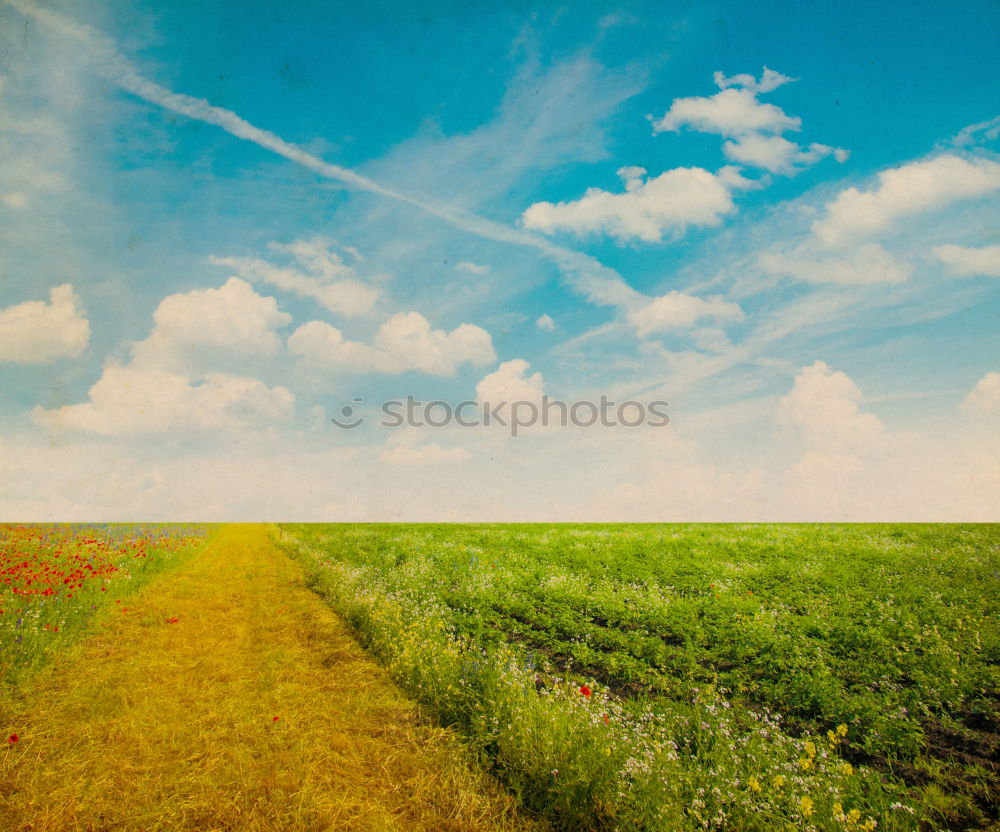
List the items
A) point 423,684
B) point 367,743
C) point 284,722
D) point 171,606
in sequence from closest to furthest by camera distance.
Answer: point 367,743 → point 284,722 → point 423,684 → point 171,606

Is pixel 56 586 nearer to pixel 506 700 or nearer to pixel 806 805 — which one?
pixel 506 700

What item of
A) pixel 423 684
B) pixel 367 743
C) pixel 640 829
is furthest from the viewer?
→ pixel 423 684

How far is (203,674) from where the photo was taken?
8133 millimetres

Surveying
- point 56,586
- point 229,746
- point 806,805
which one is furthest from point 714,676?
point 56,586

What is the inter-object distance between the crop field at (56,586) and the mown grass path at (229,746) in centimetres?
53

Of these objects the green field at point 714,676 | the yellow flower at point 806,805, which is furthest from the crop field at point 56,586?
the yellow flower at point 806,805

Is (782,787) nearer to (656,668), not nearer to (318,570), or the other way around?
(656,668)

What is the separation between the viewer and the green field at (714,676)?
193 inches

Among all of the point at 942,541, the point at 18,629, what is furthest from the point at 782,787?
the point at 942,541

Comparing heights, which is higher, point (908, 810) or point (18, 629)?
point (18, 629)

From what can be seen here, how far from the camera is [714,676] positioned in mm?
8047

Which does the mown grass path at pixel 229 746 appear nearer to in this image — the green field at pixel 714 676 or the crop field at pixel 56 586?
the crop field at pixel 56 586

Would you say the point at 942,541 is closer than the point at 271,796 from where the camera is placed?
No

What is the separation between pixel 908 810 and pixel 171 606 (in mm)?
14431
